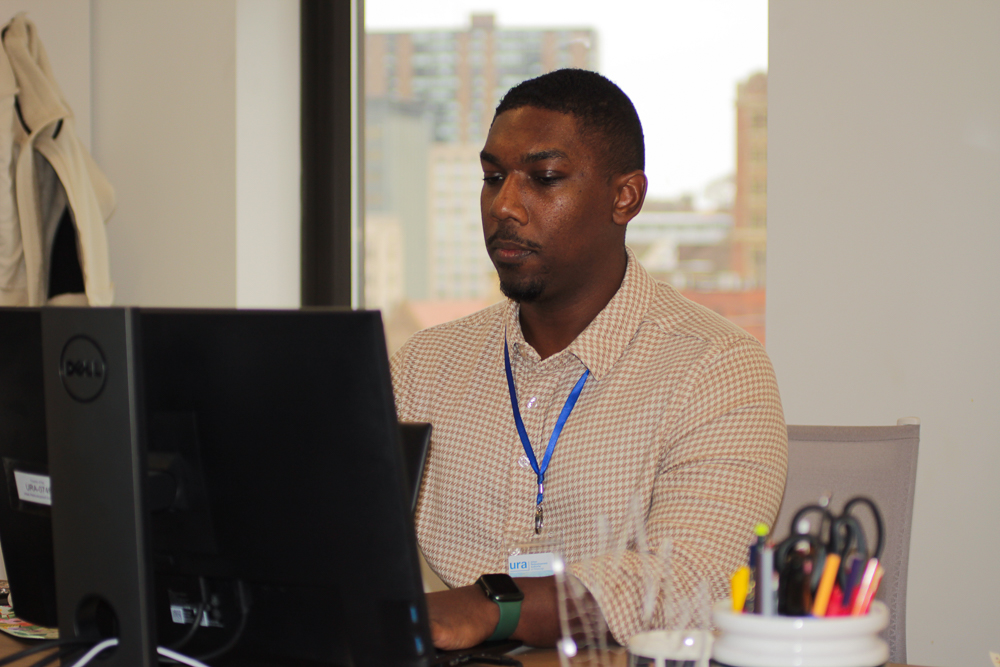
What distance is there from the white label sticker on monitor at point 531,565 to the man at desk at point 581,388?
146 mm

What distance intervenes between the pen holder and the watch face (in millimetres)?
385

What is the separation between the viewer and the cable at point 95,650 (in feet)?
2.63

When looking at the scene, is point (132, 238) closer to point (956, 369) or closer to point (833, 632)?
point (956, 369)

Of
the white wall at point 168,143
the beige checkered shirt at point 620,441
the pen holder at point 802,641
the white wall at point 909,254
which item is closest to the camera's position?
the pen holder at point 802,641

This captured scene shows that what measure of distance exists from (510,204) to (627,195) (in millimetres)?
235

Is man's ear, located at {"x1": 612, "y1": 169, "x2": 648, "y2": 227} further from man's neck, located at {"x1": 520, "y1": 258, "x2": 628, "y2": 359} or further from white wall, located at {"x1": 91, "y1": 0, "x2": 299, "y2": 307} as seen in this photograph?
white wall, located at {"x1": 91, "y1": 0, "x2": 299, "y2": 307}

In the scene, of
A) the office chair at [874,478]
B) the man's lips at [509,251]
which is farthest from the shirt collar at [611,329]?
the office chair at [874,478]

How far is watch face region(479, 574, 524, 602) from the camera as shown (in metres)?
1.08

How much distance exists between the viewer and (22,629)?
1.19 meters

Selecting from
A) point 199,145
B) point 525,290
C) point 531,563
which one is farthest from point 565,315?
point 199,145

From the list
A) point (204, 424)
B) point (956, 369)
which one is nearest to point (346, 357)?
point (204, 424)

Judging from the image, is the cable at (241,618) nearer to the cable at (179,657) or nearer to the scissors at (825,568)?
the cable at (179,657)

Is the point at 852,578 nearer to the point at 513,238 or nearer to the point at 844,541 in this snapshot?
the point at 844,541

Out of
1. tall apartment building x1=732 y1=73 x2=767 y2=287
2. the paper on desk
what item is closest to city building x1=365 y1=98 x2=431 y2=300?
tall apartment building x1=732 y1=73 x2=767 y2=287
